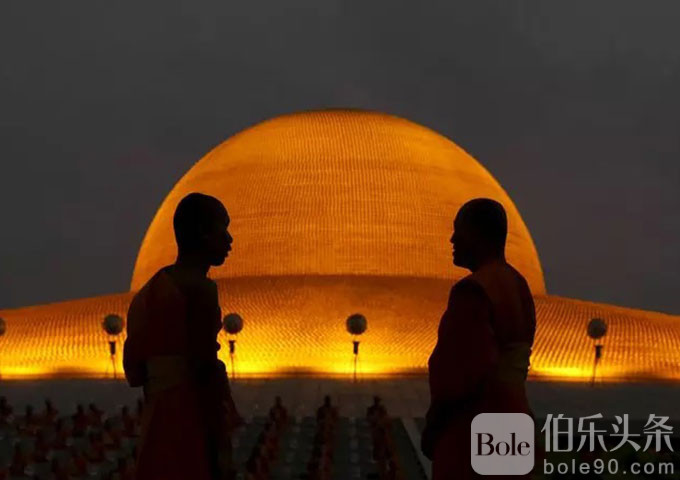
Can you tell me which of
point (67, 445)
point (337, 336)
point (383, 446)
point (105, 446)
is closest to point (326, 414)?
point (383, 446)

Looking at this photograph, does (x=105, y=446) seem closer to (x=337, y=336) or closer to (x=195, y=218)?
(x=195, y=218)

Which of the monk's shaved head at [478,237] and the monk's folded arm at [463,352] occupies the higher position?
the monk's shaved head at [478,237]

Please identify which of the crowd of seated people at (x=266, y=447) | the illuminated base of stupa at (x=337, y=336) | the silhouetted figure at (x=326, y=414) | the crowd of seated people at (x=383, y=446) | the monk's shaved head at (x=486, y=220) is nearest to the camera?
the monk's shaved head at (x=486, y=220)

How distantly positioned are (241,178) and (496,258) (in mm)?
25188

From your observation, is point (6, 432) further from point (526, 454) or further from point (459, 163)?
point (459, 163)

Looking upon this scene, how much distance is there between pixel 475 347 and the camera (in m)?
6.20

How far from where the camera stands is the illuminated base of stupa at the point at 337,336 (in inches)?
994

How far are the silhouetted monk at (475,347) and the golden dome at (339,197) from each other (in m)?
22.9

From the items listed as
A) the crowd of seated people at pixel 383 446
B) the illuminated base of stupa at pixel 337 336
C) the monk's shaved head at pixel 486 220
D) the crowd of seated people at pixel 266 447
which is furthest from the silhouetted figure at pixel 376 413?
the monk's shaved head at pixel 486 220

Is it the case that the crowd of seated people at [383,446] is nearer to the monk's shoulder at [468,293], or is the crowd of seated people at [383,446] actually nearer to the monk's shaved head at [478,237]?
the monk's shaved head at [478,237]

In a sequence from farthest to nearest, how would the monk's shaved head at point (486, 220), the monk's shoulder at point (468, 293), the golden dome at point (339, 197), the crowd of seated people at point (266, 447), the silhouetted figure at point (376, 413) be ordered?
the golden dome at point (339, 197)
the silhouetted figure at point (376, 413)
the crowd of seated people at point (266, 447)
the monk's shaved head at point (486, 220)
the monk's shoulder at point (468, 293)

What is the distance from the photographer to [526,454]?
268 inches

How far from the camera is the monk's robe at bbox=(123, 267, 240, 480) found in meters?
6.54

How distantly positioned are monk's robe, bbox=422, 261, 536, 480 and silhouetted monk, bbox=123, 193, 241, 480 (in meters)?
1.21
